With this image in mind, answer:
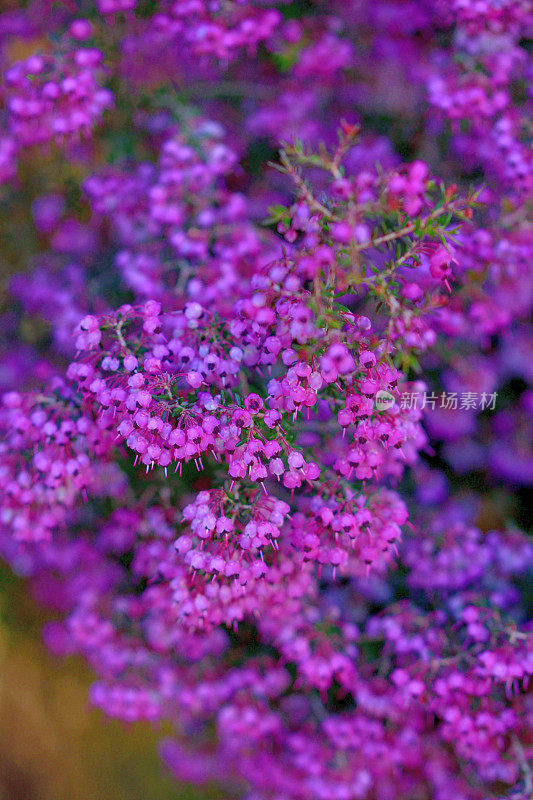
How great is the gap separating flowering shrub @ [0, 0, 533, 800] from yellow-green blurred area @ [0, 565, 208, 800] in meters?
0.39

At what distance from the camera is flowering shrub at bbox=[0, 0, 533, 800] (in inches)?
28.4

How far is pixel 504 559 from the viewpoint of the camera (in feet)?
3.67

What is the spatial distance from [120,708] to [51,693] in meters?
0.88

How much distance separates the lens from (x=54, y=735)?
1.93 meters

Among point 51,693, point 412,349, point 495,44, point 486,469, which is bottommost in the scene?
point 51,693

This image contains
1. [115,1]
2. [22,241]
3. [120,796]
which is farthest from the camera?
[120,796]

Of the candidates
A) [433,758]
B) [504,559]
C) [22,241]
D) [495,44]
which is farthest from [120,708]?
[495,44]

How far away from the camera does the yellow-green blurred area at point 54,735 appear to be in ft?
6.19

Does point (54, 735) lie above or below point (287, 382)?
below

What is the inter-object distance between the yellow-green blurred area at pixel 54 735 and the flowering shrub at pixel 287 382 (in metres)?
0.39

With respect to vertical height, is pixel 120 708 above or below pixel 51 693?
above

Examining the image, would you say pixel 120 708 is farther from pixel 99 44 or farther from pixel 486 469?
pixel 99 44

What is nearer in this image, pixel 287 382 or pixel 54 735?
pixel 287 382

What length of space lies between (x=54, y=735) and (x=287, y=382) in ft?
5.98
